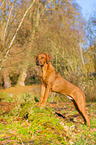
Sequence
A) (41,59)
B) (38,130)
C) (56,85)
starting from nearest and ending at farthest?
(38,130) < (41,59) < (56,85)

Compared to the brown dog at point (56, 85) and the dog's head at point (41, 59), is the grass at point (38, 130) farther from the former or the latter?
the dog's head at point (41, 59)

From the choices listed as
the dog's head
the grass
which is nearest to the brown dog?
the dog's head

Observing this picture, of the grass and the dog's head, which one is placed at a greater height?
the dog's head

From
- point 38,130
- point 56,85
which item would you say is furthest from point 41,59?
point 38,130

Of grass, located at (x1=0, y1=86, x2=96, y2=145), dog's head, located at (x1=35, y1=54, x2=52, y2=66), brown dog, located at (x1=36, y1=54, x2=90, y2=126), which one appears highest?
dog's head, located at (x1=35, y1=54, x2=52, y2=66)

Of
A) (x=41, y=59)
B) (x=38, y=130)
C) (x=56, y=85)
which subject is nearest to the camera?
(x=38, y=130)

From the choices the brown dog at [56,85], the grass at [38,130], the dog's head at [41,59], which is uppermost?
the dog's head at [41,59]

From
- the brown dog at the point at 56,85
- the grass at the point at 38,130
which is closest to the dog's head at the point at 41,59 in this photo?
the brown dog at the point at 56,85

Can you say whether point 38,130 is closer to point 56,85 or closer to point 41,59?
point 56,85

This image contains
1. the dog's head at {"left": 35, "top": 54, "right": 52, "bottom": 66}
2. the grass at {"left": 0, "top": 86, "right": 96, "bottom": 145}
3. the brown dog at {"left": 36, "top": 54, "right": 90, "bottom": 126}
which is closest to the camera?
the grass at {"left": 0, "top": 86, "right": 96, "bottom": 145}

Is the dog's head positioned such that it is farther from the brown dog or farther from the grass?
the grass

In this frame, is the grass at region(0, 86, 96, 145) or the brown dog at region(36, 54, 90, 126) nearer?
the grass at region(0, 86, 96, 145)

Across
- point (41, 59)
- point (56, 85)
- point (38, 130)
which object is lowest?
point (38, 130)

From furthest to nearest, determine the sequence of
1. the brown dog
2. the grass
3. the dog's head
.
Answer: the brown dog → the dog's head → the grass
